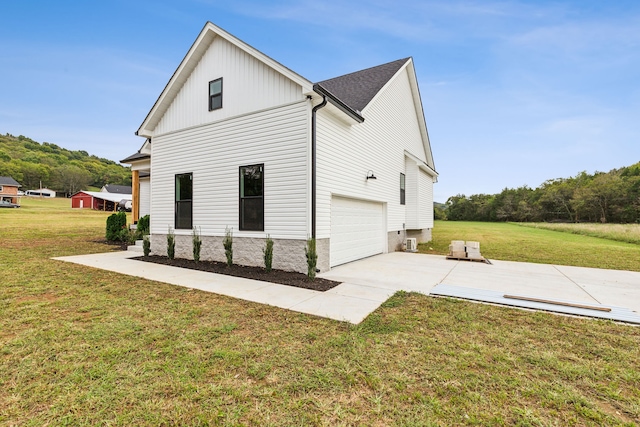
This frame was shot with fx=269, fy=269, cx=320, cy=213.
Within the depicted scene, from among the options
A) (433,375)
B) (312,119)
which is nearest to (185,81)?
(312,119)

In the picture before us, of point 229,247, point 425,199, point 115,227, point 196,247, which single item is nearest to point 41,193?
point 115,227

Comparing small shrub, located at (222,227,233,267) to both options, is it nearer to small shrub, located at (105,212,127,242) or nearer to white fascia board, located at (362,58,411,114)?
white fascia board, located at (362,58,411,114)

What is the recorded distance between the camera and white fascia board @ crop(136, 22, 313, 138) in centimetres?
683

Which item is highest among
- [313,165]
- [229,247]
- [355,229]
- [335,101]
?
[335,101]

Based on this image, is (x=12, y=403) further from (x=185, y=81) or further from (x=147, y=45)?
(x=147, y=45)

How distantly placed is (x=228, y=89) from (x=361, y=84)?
5.84 meters

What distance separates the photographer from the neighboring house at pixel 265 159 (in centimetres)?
690

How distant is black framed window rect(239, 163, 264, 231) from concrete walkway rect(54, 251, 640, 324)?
5.34ft

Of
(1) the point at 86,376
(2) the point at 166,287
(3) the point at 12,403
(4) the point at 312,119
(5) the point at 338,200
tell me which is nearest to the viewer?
(3) the point at 12,403

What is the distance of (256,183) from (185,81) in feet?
15.4

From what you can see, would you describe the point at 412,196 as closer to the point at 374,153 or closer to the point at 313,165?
the point at 374,153

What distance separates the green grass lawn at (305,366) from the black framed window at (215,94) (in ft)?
20.3

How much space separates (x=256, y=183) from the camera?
24.7 ft

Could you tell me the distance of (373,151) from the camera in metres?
9.92
